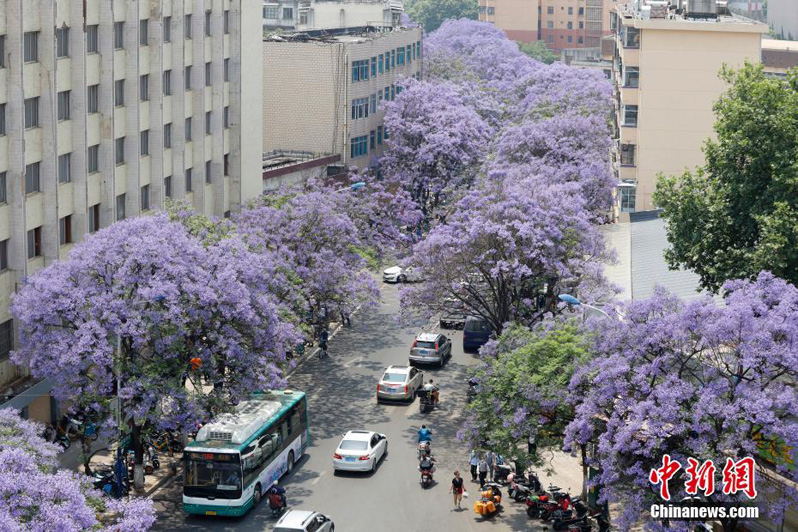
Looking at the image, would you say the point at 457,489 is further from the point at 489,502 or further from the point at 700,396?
the point at 700,396

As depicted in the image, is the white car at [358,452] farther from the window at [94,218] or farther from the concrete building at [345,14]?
the concrete building at [345,14]

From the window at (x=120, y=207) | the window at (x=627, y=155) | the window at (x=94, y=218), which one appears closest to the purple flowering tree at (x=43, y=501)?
the window at (x=94, y=218)

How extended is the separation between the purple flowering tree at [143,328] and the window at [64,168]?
8.29m

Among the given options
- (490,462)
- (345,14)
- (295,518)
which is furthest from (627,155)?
(345,14)

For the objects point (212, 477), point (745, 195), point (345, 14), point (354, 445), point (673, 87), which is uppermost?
point (345, 14)

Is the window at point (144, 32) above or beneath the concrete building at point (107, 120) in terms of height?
above

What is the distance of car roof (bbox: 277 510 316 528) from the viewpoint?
137ft

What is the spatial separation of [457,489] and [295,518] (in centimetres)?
751

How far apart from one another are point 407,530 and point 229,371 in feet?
29.6

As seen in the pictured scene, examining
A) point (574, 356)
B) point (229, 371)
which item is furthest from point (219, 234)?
point (574, 356)

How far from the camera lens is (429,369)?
6594cm

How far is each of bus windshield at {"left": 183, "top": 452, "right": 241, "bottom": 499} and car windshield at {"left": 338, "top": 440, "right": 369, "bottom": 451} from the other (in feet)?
21.7

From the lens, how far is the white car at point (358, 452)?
50375mm

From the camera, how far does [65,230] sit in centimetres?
5581
